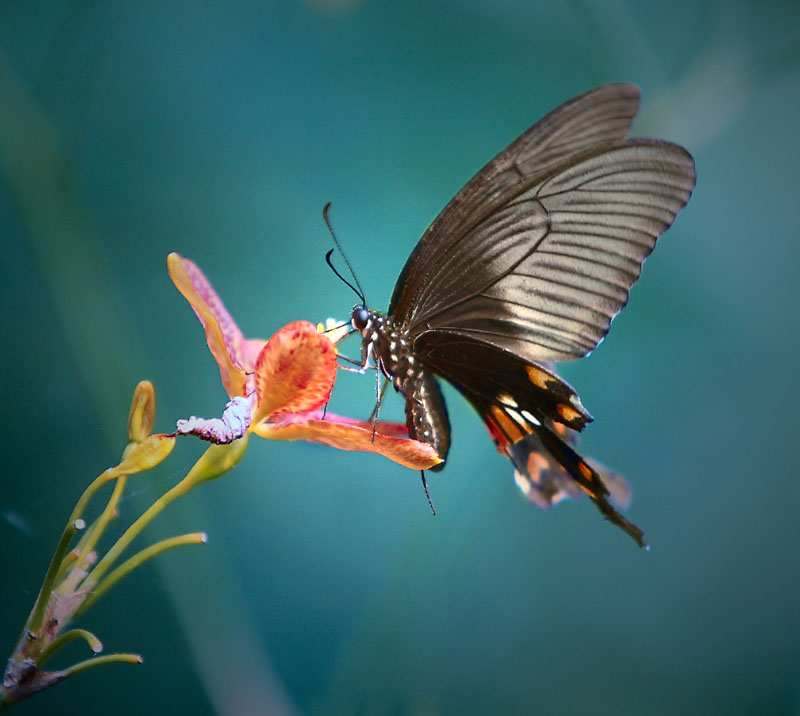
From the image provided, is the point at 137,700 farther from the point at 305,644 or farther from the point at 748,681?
the point at 748,681

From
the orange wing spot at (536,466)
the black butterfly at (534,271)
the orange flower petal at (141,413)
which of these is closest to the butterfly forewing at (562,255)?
the black butterfly at (534,271)

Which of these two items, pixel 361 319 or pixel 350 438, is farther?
pixel 361 319

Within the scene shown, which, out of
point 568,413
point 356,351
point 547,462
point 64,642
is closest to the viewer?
point 64,642

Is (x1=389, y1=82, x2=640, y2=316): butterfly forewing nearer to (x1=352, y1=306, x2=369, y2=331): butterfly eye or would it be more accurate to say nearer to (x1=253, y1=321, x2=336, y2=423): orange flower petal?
(x1=352, y1=306, x2=369, y2=331): butterfly eye

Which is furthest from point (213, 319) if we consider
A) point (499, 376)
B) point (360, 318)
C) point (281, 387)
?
point (499, 376)

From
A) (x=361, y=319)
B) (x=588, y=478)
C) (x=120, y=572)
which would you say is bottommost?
(x=588, y=478)

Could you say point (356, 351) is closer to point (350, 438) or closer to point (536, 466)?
point (536, 466)

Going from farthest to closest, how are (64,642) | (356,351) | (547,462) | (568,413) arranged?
(356,351)
(547,462)
(568,413)
(64,642)

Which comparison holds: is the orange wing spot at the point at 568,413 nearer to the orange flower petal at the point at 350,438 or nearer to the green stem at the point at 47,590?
the orange flower petal at the point at 350,438
